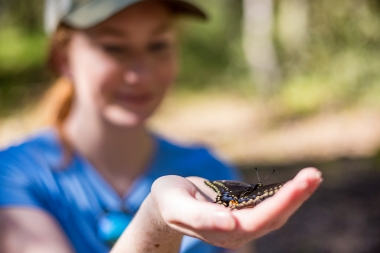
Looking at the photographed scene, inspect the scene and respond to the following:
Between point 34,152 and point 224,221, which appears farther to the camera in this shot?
point 34,152

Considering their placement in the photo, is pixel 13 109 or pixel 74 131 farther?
pixel 13 109

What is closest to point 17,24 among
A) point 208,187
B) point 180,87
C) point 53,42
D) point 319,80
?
point 180,87

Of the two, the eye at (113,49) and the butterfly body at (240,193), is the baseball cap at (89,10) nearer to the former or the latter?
the eye at (113,49)

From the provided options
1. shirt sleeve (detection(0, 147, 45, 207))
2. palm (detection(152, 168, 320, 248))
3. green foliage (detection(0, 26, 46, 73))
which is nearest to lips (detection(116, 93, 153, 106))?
shirt sleeve (detection(0, 147, 45, 207))

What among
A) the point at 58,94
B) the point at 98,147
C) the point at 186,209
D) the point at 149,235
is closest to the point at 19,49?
the point at 58,94

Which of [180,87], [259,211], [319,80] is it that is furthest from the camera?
[180,87]

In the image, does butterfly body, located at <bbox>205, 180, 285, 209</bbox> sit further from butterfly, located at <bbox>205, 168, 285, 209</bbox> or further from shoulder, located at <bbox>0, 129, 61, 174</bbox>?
shoulder, located at <bbox>0, 129, 61, 174</bbox>

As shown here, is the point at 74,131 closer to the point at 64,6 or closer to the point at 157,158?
the point at 157,158

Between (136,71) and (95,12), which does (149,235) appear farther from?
(95,12)
